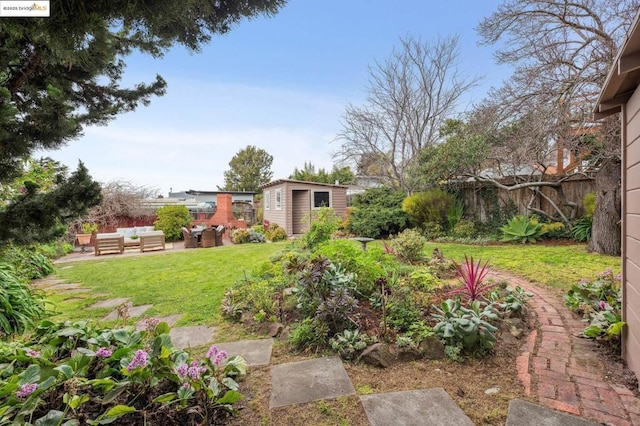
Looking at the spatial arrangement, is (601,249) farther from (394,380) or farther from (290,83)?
(290,83)

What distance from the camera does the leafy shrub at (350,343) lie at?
2326 mm

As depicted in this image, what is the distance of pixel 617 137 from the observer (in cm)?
563

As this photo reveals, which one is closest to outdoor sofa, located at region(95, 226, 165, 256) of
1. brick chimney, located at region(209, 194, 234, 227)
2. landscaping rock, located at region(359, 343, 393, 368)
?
brick chimney, located at region(209, 194, 234, 227)

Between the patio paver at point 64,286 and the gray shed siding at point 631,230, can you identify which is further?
the patio paver at point 64,286

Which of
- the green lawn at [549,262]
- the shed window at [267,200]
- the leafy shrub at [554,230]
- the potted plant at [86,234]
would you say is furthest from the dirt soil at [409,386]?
the shed window at [267,200]

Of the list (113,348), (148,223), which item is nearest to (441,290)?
(113,348)

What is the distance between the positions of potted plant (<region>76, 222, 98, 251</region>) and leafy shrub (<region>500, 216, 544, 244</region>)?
15.0m

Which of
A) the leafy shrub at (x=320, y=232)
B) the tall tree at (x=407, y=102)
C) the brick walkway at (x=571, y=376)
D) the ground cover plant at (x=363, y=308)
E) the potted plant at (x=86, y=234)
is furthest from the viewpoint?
the tall tree at (x=407, y=102)

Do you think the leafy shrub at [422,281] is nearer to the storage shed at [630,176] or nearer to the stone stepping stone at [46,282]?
the storage shed at [630,176]

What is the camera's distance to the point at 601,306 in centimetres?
282

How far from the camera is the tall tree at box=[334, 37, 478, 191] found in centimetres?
1286

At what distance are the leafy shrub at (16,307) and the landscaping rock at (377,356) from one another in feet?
12.0

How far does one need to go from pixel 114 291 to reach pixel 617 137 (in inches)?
375

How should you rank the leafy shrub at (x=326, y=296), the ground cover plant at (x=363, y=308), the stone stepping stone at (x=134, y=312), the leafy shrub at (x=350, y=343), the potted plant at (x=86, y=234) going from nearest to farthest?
the ground cover plant at (x=363, y=308) < the leafy shrub at (x=350, y=343) < the leafy shrub at (x=326, y=296) < the stone stepping stone at (x=134, y=312) < the potted plant at (x=86, y=234)
